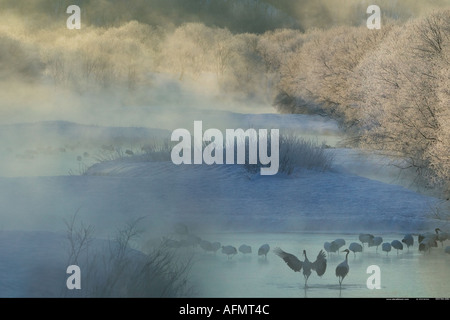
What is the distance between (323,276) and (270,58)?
9447 millimetres

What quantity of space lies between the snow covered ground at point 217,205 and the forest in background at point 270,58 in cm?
93

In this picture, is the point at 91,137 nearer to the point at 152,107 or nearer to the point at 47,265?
the point at 152,107

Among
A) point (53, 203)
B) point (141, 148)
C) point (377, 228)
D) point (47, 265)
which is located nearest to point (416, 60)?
point (377, 228)

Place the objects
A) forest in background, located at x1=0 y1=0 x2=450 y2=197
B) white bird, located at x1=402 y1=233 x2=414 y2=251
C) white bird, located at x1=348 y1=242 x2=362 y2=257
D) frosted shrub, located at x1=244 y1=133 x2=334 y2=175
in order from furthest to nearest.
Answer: frosted shrub, located at x1=244 y1=133 x2=334 y2=175
forest in background, located at x1=0 y1=0 x2=450 y2=197
white bird, located at x1=402 y1=233 x2=414 y2=251
white bird, located at x1=348 y1=242 x2=362 y2=257

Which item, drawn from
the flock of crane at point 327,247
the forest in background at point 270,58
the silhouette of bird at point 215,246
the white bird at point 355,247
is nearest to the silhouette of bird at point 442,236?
the flock of crane at point 327,247

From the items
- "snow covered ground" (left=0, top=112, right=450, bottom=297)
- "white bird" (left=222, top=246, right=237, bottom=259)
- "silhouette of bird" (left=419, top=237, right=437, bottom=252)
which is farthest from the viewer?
"silhouette of bird" (left=419, top=237, right=437, bottom=252)

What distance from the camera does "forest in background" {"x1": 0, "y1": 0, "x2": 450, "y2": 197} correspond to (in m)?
18.8

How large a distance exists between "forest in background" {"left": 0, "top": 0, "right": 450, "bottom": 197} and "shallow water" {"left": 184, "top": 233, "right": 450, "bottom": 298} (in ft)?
7.27

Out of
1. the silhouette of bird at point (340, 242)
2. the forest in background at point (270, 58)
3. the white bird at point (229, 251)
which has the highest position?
the forest in background at point (270, 58)

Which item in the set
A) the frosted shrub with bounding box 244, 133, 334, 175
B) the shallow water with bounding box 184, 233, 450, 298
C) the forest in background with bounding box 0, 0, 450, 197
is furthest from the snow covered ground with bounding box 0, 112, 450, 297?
the forest in background with bounding box 0, 0, 450, 197

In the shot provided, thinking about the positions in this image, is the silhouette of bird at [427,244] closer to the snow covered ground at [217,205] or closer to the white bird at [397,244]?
the snow covered ground at [217,205]

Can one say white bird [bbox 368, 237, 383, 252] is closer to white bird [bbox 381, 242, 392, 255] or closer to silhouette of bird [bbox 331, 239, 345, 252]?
white bird [bbox 381, 242, 392, 255]

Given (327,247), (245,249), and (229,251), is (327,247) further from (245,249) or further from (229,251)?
(229,251)

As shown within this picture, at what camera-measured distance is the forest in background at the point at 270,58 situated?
61.8ft
